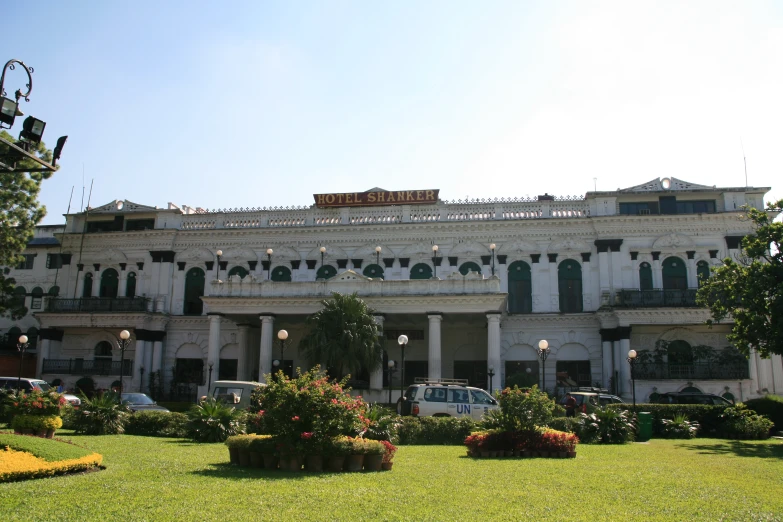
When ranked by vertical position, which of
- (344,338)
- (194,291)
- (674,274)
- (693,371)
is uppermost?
(674,274)

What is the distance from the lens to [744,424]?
24062 mm

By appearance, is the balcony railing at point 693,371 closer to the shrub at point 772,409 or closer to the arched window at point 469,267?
the shrub at point 772,409

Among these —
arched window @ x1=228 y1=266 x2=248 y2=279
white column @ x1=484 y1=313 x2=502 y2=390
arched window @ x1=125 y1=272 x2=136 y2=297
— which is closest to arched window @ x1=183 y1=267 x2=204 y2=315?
arched window @ x1=228 y1=266 x2=248 y2=279

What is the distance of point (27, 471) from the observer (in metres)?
11.8

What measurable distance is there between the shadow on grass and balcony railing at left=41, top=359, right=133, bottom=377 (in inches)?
1210

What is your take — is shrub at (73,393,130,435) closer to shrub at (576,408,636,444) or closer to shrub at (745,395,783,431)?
shrub at (576,408,636,444)

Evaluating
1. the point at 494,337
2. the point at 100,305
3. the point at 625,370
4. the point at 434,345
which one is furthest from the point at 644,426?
the point at 100,305

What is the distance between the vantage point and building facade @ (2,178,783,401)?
34.6 m

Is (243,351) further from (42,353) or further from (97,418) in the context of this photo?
(97,418)

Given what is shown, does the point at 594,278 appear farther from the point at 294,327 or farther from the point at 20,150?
the point at 20,150

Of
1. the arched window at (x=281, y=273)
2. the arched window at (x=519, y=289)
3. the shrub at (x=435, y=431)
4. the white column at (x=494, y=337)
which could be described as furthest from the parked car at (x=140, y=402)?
the arched window at (x=519, y=289)

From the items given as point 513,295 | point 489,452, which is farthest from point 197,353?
Result: point 489,452

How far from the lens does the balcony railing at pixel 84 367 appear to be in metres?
39.6

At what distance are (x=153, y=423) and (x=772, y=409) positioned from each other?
871 inches
